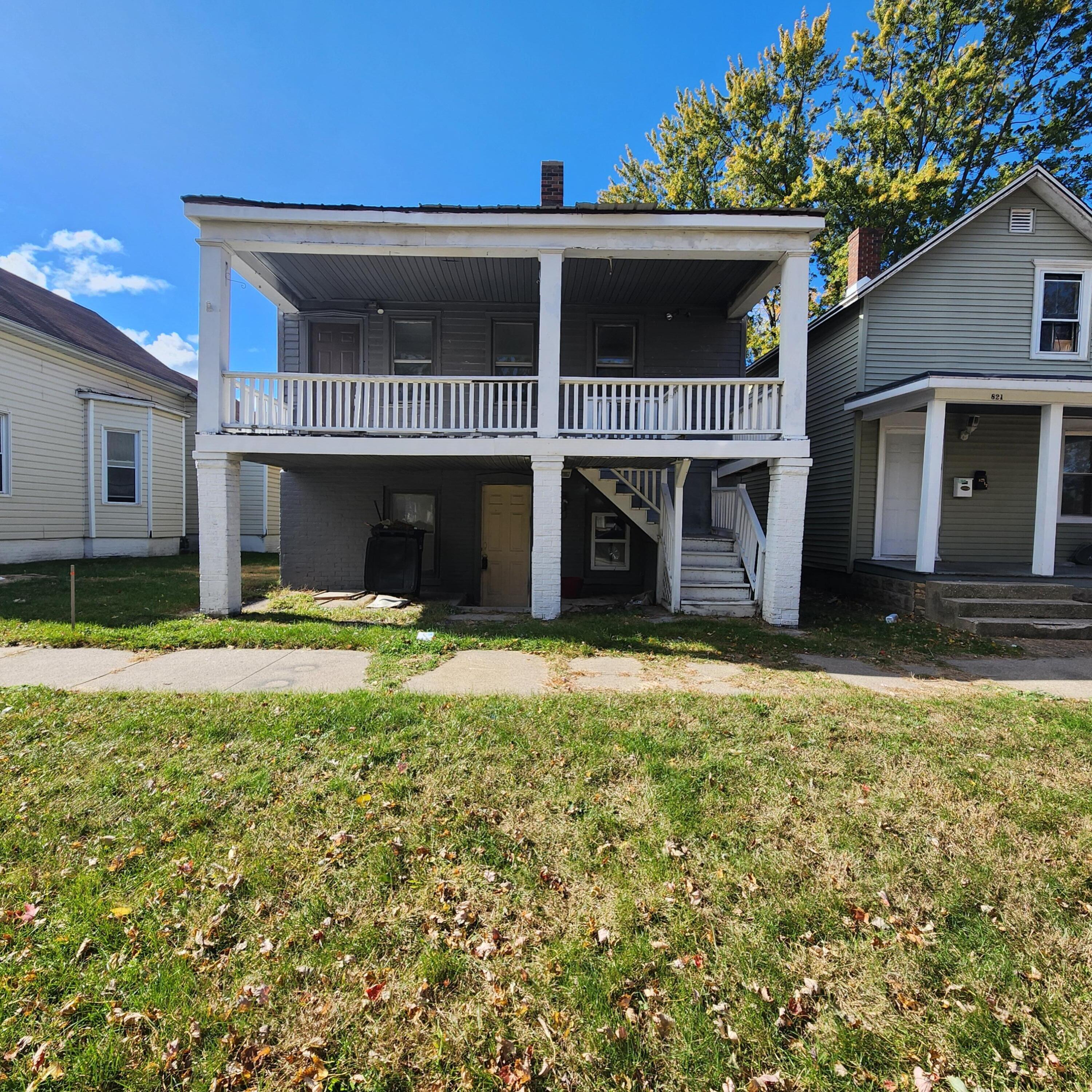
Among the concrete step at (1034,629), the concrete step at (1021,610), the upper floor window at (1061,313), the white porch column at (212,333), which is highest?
the upper floor window at (1061,313)

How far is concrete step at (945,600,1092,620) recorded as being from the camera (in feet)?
25.5

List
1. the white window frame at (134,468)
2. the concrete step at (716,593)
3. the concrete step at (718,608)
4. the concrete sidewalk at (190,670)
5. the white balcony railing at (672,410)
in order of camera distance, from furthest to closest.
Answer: the white window frame at (134,468) < the concrete step at (716,593) < the concrete step at (718,608) < the white balcony railing at (672,410) < the concrete sidewalk at (190,670)

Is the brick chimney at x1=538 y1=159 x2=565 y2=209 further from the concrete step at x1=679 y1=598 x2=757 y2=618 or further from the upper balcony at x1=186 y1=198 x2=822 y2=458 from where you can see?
the concrete step at x1=679 y1=598 x2=757 y2=618

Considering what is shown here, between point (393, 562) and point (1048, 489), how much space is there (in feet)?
35.2

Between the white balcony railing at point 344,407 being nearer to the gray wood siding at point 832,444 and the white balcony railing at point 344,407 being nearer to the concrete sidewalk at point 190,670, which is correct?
the concrete sidewalk at point 190,670

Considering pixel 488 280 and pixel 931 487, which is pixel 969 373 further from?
pixel 488 280

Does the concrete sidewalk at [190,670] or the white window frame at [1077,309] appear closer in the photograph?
the concrete sidewalk at [190,670]

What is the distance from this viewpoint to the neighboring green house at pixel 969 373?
1030 centimetres

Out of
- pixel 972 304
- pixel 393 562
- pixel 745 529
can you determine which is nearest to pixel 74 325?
pixel 393 562

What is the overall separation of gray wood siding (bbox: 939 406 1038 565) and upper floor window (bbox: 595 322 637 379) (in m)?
6.32

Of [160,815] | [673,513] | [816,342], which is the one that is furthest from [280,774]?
[816,342]

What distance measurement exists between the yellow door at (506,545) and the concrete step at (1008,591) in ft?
23.1

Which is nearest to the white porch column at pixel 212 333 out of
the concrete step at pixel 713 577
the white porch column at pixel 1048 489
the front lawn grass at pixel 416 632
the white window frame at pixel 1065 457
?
the front lawn grass at pixel 416 632

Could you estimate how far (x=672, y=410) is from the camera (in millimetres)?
8109
